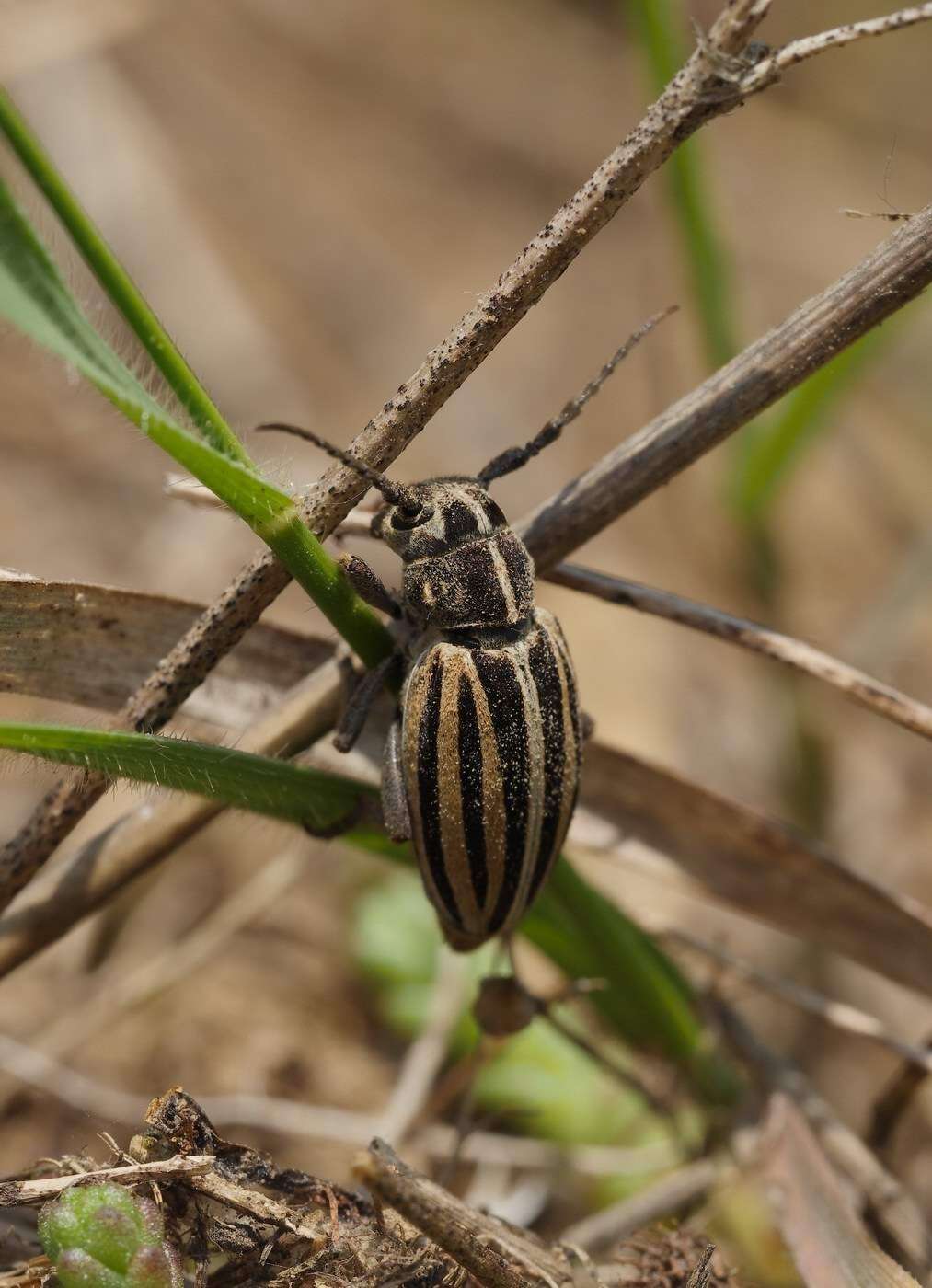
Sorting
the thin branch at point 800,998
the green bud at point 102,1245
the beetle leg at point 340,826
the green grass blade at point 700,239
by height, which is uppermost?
the green grass blade at point 700,239

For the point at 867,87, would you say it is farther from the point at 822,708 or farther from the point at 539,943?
the point at 539,943

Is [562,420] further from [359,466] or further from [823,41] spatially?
[823,41]

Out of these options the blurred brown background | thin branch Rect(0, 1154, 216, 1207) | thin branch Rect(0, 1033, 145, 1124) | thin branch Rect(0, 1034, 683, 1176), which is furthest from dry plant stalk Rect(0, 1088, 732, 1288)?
the blurred brown background

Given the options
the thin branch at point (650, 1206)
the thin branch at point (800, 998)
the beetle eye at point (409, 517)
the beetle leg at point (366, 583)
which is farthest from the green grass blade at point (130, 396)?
the thin branch at point (650, 1206)

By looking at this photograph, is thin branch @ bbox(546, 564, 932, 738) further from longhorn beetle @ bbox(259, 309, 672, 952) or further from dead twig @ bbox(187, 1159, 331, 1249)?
dead twig @ bbox(187, 1159, 331, 1249)

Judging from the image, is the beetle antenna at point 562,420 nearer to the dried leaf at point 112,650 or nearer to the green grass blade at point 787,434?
the dried leaf at point 112,650

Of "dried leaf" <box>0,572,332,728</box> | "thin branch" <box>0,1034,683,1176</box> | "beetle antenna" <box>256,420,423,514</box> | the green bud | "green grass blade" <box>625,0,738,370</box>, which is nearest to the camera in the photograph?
the green bud

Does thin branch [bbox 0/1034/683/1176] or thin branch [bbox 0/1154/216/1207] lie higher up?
thin branch [bbox 0/1034/683/1176]
